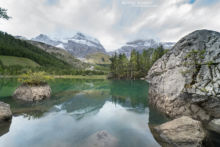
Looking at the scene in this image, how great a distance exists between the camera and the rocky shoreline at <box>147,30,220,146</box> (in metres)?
7.44

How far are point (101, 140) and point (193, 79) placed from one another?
864 cm

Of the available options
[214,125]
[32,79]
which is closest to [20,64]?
[32,79]

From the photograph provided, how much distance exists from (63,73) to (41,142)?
9021cm

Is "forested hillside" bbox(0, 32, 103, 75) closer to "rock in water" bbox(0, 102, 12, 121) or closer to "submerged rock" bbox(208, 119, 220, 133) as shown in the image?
"rock in water" bbox(0, 102, 12, 121)

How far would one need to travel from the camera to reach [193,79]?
9.18 metres

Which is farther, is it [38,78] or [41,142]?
[38,78]

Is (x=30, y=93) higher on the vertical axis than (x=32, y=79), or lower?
lower

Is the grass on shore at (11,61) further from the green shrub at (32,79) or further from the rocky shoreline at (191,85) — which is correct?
the rocky shoreline at (191,85)

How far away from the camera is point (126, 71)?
244 feet

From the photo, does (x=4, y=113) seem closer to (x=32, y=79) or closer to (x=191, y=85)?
(x=32, y=79)

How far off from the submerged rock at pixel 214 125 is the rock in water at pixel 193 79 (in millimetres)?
315

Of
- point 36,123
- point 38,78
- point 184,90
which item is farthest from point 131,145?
point 38,78

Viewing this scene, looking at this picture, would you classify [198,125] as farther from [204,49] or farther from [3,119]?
[3,119]

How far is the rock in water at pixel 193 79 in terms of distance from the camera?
8067 millimetres
